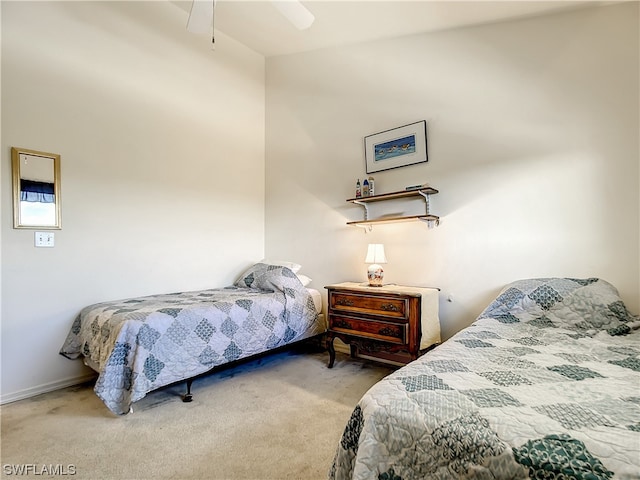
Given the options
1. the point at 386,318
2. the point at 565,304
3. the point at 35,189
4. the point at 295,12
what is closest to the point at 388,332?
the point at 386,318

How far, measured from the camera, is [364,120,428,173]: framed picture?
114 inches

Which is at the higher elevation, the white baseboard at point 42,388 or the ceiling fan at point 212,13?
the ceiling fan at point 212,13

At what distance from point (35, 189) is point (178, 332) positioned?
58.5 inches

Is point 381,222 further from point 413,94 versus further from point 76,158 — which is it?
point 76,158

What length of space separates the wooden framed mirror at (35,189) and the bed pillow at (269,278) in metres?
1.65

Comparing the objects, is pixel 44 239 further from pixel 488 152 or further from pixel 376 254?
pixel 488 152

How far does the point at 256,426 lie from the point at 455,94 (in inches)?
111

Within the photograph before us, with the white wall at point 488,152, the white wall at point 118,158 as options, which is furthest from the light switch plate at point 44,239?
the white wall at point 488,152

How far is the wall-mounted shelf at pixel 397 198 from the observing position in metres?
2.74

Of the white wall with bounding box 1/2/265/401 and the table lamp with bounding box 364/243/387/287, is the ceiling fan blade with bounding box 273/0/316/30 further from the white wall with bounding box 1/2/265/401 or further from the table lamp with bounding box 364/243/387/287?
the table lamp with bounding box 364/243/387/287

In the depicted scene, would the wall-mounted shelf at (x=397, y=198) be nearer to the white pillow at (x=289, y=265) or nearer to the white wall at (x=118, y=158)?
the white pillow at (x=289, y=265)

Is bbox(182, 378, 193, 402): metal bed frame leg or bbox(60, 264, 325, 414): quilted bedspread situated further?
bbox(182, 378, 193, 402): metal bed frame leg

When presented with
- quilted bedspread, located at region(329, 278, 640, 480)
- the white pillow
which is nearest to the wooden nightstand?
the white pillow

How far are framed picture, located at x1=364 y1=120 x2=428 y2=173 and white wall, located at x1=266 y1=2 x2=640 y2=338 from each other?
71 mm
